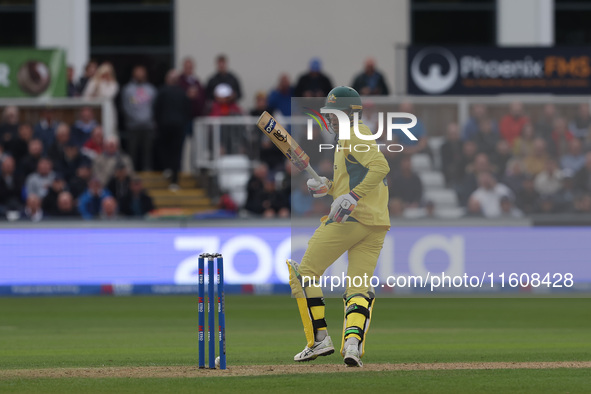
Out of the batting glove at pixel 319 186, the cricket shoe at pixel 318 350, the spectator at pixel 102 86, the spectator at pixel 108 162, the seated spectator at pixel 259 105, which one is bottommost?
the cricket shoe at pixel 318 350

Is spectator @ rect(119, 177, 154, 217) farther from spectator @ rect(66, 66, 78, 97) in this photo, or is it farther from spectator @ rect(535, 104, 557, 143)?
spectator @ rect(535, 104, 557, 143)

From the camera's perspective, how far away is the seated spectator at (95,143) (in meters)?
23.7

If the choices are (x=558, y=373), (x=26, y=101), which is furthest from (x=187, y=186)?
(x=558, y=373)

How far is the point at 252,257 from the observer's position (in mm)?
20859

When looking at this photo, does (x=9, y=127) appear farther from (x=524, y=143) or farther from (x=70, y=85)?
(x=524, y=143)

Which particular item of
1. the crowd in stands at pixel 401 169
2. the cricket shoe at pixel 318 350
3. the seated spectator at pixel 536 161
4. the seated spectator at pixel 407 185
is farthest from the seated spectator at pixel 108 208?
the cricket shoe at pixel 318 350

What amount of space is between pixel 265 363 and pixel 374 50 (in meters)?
19.0

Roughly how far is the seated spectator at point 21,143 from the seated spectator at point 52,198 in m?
1.40

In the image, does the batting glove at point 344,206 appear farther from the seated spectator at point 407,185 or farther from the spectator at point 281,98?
the spectator at point 281,98

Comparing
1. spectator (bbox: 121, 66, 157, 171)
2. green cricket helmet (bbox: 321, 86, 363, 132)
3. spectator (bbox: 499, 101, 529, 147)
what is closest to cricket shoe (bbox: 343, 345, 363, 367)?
green cricket helmet (bbox: 321, 86, 363, 132)

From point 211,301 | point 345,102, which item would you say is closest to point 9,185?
point 211,301

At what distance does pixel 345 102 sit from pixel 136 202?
11.8m

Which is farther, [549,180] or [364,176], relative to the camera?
[549,180]

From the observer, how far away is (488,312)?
1923cm
